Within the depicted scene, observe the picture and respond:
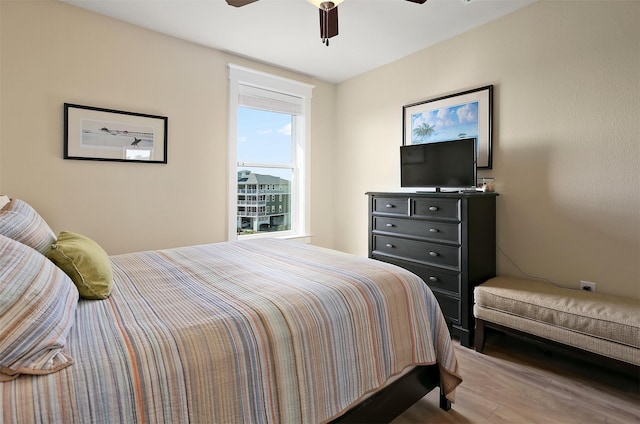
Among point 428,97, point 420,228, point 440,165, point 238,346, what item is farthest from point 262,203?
point 238,346

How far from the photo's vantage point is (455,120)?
3076 mm

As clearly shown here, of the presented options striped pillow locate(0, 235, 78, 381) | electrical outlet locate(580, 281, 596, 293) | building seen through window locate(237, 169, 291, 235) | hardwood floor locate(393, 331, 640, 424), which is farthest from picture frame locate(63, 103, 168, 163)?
electrical outlet locate(580, 281, 596, 293)

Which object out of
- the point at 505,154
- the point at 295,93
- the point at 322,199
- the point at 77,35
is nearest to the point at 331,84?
the point at 295,93

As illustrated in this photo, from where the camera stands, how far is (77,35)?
2.62 m

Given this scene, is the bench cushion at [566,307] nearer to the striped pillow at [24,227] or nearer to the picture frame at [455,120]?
the picture frame at [455,120]

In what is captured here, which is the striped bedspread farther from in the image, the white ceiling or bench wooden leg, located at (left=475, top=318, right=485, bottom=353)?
the white ceiling

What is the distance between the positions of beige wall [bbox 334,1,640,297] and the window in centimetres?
172

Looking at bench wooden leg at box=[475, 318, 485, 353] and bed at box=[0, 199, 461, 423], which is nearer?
bed at box=[0, 199, 461, 423]

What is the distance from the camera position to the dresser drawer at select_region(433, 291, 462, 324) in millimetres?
2576

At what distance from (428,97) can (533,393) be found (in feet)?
8.83

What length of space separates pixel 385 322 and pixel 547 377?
4.71ft

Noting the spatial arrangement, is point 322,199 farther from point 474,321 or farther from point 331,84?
point 474,321

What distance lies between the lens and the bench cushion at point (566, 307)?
5.96 feet

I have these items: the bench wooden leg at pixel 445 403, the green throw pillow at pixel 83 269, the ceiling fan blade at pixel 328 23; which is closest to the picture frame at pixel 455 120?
the ceiling fan blade at pixel 328 23
